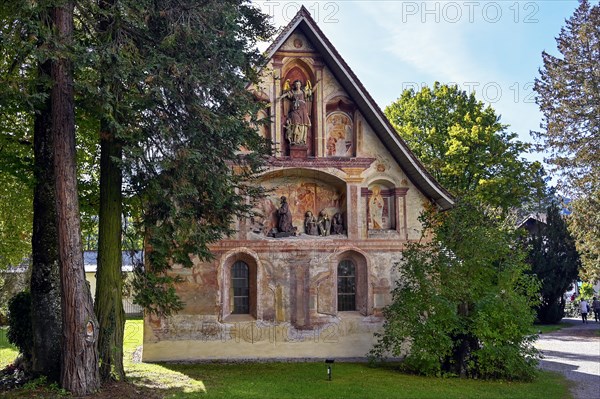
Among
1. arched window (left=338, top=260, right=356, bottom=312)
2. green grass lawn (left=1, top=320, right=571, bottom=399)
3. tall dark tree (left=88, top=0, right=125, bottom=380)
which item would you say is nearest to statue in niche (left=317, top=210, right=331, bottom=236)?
arched window (left=338, top=260, right=356, bottom=312)

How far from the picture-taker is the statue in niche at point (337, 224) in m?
20.4

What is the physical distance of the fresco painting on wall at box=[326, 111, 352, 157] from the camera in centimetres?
2056

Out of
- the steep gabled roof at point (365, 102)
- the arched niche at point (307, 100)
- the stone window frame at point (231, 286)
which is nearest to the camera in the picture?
the stone window frame at point (231, 286)

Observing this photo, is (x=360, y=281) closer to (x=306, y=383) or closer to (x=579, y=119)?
(x=306, y=383)

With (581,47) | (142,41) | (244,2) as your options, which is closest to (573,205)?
(581,47)

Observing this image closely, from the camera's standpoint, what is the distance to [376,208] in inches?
819

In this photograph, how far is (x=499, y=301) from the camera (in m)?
17.0

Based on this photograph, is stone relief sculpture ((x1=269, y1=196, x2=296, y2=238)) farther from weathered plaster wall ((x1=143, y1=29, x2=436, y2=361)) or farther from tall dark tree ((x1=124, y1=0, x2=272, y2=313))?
tall dark tree ((x1=124, y1=0, x2=272, y2=313))

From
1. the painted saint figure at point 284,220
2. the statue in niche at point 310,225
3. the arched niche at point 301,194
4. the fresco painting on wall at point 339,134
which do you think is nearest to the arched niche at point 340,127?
the fresco painting on wall at point 339,134

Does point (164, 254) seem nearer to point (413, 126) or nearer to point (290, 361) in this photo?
point (290, 361)

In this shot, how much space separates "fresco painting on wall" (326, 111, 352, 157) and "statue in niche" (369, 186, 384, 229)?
1.76 metres

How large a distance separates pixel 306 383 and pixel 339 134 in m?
9.28

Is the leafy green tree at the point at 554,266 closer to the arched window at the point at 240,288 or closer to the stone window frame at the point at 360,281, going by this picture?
the stone window frame at the point at 360,281

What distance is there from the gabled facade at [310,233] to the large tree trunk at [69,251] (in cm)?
687
